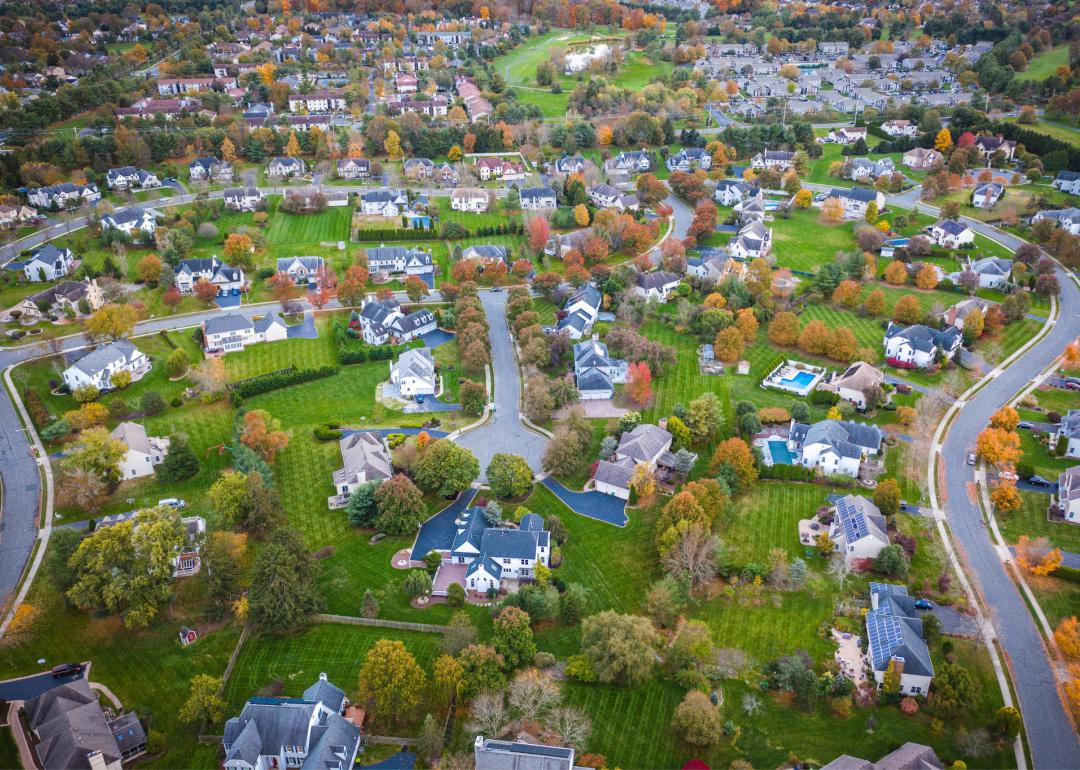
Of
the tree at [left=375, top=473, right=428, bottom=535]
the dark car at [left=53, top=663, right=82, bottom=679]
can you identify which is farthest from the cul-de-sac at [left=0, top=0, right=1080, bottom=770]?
the dark car at [left=53, top=663, right=82, bottom=679]

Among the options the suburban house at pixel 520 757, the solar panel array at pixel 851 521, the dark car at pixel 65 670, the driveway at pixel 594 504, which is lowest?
the driveway at pixel 594 504

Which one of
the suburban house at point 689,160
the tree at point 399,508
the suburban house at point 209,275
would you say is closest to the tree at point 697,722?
the tree at point 399,508

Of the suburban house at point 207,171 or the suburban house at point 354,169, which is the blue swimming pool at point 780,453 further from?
the suburban house at point 207,171

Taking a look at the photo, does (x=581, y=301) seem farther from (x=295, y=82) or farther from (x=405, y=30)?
(x=405, y=30)

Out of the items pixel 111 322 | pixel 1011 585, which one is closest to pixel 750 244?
pixel 1011 585

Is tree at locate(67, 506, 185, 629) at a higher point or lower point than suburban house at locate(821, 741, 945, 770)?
higher

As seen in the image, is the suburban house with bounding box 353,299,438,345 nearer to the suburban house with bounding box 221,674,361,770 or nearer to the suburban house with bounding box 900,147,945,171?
the suburban house with bounding box 221,674,361,770
